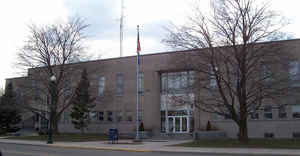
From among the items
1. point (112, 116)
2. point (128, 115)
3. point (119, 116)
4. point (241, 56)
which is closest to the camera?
point (241, 56)

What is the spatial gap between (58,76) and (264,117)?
931 inches

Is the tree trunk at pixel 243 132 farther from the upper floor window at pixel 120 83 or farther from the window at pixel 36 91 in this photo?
the window at pixel 36 91

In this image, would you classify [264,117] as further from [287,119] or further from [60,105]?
[60,105]

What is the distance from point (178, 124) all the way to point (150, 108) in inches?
164

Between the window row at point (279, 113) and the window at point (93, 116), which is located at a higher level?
the window row at point (279, 113)

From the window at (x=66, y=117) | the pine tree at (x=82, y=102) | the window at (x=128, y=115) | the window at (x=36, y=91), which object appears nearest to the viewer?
the window at (x=36, y=91)

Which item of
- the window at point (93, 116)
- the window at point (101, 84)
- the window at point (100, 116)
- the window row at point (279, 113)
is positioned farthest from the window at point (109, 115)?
the window row at point (279, 113)

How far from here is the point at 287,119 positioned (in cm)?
3381

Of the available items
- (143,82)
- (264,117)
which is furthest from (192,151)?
(143,82)

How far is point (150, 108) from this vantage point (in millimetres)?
42062

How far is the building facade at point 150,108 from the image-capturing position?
114 feet

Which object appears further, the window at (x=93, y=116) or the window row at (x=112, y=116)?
the window at (x=93, y=116)

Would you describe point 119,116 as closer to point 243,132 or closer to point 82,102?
point 82,102

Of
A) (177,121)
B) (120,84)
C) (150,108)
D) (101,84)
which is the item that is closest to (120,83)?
(120,84)
